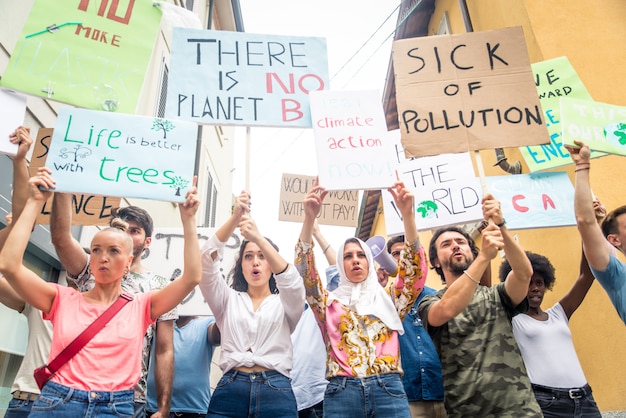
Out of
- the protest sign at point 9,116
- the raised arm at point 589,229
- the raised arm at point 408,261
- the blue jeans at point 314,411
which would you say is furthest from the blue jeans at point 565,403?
the protest sign at point 9,116

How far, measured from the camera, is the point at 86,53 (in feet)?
10.7

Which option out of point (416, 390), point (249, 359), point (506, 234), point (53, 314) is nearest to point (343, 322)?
point (249, 359)

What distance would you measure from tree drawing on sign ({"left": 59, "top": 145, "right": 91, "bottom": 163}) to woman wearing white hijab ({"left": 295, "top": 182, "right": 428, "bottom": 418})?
4.12 feet

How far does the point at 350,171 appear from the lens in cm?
314

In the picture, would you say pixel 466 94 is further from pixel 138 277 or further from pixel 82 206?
pixel 82 206

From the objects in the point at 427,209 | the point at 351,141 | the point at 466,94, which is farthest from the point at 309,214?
the point at 466,94

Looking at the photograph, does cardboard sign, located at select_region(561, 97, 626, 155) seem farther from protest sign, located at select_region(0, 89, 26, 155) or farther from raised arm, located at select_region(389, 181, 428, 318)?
protest sign, located at select_region(0, 89, 26, 155)

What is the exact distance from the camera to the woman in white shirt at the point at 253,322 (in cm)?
261

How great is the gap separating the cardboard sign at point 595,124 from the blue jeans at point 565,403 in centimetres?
147

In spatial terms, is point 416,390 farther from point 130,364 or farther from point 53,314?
point 53,314

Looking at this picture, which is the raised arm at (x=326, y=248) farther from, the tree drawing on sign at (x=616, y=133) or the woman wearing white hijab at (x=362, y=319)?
the tree drawing on sign at (x=616, y=133)

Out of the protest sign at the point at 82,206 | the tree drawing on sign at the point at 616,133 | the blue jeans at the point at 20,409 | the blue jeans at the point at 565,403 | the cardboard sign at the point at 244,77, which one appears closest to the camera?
the blue jeans at the point at 20,409

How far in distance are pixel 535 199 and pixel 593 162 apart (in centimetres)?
109

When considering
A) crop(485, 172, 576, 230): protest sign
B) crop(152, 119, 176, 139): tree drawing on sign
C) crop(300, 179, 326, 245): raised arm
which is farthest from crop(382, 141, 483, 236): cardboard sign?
crop(152, 119, 176, 139): tree drawing on sign
